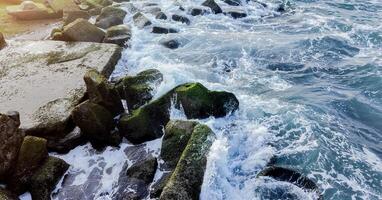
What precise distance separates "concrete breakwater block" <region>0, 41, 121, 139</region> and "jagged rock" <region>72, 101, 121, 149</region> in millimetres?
575

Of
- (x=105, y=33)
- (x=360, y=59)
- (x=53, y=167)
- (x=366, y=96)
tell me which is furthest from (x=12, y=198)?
(x=360, y=59)

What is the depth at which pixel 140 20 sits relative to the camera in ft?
53.8

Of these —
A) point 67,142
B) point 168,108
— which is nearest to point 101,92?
point 67,142

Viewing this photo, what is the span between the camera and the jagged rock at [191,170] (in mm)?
6821

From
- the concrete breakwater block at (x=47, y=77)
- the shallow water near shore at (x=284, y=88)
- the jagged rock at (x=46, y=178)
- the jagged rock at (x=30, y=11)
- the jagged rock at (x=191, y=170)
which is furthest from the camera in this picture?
the jagged rock at (x=30, y=11)

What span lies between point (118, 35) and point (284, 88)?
6.58 m

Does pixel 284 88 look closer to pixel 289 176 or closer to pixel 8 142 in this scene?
pixel 289 176

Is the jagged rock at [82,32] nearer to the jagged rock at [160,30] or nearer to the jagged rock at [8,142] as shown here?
the jagged rock at [160,30]

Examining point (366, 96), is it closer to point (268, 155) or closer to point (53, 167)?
point (268, 155)

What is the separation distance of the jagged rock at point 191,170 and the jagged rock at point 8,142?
3.28 m

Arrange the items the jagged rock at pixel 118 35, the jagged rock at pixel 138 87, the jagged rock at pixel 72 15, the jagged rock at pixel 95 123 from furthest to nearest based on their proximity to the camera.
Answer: the jagged rock at pixel 72 15 < the jagged rock at pixel 118 35 < the jagged rock at pixel 138 87 < the jagged rock at pixel 95 123

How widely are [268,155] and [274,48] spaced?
6.69 m

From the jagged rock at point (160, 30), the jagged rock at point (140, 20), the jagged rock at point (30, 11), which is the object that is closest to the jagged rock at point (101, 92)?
the jagged rock at point (160, 30)

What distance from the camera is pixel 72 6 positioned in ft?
58.4
